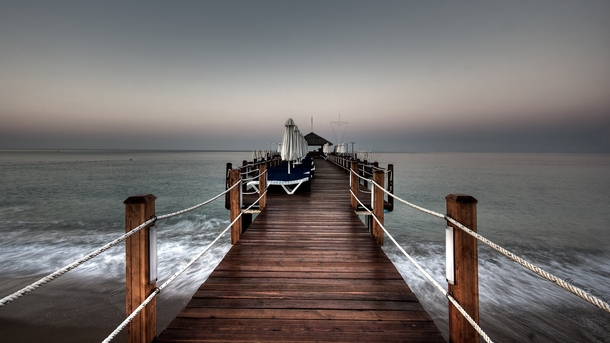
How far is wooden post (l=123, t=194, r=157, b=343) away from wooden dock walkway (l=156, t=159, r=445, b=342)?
0.18m

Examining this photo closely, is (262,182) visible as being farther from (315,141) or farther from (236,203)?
(315,141)

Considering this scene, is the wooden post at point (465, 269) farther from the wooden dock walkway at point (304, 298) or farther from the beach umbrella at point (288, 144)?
the beach umbrella at point (288, 144)

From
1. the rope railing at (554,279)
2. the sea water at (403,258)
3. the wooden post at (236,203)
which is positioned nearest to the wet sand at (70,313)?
the sea water at (403,258)

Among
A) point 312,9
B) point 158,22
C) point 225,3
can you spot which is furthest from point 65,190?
point 312,9

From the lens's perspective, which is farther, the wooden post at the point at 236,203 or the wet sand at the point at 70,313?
the wet sand at the point at 70,313

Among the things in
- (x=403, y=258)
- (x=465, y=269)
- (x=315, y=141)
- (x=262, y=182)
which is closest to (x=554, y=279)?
(x=465, y=269)

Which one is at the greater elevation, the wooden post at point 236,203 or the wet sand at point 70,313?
the wooden post at point 236,203

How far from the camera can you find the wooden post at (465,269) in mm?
1631

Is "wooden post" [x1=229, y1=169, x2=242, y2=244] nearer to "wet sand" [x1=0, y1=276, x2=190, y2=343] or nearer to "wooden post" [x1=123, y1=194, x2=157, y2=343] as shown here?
"wooden post" [x1=123, y1=194, x2=157, y2=343]

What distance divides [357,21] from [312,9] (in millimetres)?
3145

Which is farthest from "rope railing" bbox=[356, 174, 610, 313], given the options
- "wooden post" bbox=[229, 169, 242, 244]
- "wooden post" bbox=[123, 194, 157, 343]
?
"wooden post" bbox=[229, 169, 242, 244]

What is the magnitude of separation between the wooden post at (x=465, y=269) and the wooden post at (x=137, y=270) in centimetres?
205

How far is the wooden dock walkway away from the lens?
1842 millimetres

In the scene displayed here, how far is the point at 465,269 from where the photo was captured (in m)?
1.65
